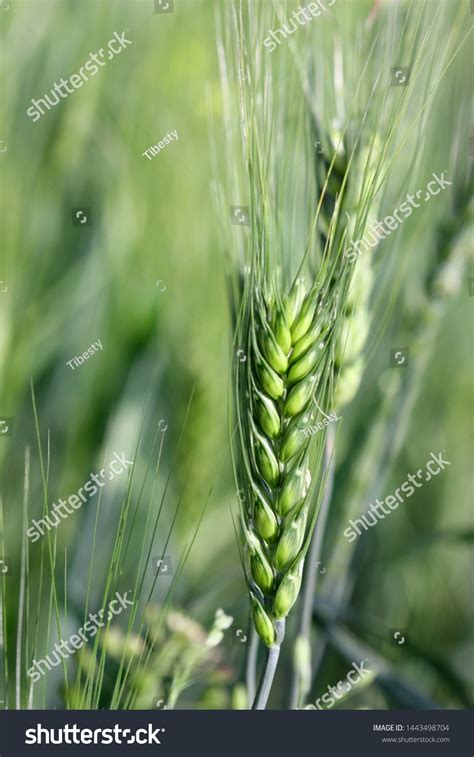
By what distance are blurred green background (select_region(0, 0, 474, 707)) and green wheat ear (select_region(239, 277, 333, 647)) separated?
25cm

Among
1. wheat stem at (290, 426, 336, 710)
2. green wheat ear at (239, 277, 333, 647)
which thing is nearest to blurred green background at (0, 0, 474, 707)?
wheat stem at (290, 426, 336, 710)

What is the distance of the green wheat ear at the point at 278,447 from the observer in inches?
18.7

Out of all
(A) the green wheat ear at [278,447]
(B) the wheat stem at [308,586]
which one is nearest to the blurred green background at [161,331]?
(B) the wheat stem at [308,586]

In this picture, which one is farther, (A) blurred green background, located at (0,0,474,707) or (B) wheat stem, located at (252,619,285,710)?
(A) blurred green background, located at (0,0,474,707)

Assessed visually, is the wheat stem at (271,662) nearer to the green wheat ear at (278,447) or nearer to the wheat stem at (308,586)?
the green wheat ear at (278,447)

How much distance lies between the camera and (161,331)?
795 millimetres

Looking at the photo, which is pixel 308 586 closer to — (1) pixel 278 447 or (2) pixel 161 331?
(1) pixel 278 447

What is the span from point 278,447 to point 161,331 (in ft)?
1.13

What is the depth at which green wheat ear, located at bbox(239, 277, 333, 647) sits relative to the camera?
47 centimetres

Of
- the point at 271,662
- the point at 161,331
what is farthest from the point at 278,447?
the point at 161,331

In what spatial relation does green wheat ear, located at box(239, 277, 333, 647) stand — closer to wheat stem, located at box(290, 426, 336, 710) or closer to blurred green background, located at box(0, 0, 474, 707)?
wheat stem, located at box(290, 426, 336, 710)

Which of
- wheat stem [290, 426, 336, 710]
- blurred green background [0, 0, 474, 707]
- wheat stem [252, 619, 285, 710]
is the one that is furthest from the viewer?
blurred green background [0, 0, 474, 707]

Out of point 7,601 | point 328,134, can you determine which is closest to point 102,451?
point 7,601

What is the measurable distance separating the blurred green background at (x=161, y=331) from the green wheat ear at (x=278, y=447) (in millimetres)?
253
